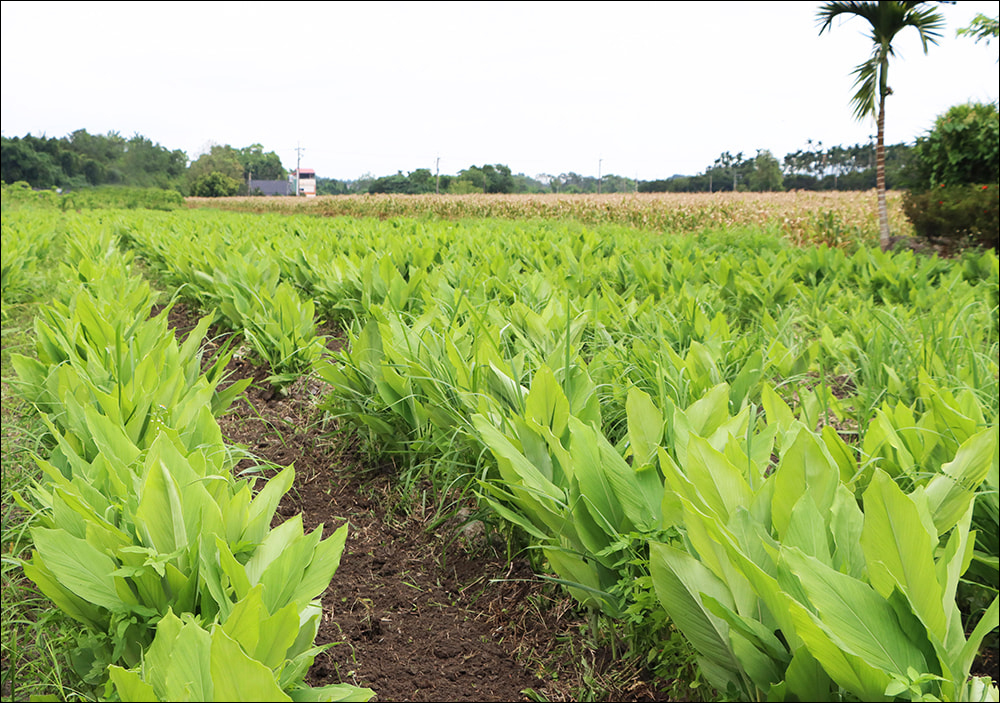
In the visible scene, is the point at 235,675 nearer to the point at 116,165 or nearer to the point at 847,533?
the point at 847,533

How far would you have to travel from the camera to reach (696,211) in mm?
20344

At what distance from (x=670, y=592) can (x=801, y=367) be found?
238 centimetres

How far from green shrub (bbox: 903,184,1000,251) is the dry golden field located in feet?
4.47

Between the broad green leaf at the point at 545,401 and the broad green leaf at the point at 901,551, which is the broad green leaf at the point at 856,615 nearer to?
the broad green leaf at the point at 901,551

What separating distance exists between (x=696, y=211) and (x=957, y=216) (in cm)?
917

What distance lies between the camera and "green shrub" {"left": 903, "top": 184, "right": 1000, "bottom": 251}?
444 inches

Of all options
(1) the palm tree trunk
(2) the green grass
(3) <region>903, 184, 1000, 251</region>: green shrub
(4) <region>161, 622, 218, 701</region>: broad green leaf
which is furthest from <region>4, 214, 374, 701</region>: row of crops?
(1) the palm tree trunk

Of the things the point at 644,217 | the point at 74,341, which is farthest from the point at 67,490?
the point at 644,217

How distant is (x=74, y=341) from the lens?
306 centimetres

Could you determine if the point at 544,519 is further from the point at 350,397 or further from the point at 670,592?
the point at 350,397

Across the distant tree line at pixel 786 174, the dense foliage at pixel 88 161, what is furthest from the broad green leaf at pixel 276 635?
the dense foliage at pixel 88 161

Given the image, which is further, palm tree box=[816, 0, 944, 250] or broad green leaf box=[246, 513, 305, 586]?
palm tree box=[816, 0, 944, 250]

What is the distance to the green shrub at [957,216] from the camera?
1129 cm

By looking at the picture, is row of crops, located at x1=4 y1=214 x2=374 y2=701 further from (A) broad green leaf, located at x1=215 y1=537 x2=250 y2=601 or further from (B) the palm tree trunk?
(B) the palm tree trunk
